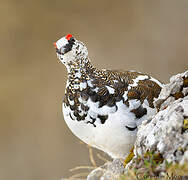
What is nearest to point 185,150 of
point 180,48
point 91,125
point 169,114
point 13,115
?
point 169,114

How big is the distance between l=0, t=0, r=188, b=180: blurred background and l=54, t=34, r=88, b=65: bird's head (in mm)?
1737

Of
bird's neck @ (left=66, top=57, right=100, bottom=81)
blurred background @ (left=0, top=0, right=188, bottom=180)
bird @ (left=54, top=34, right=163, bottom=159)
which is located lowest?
bird @ (left=54, top=34, right=163, bottom=159)

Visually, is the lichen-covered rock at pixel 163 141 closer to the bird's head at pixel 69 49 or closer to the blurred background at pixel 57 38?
the bird's head at pixel 69 49

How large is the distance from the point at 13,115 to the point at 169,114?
226 cm

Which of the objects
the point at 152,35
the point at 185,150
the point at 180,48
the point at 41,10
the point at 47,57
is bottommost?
the point at 185,150

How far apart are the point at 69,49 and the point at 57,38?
1816 mm

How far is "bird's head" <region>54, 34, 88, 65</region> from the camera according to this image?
0.91 m

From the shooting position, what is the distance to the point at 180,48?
8.73 ft

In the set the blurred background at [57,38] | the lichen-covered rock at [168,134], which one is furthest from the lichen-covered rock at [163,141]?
the blurred background at [57,38]

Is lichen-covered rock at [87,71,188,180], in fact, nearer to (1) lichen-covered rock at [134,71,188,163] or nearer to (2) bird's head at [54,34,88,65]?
(1) lichen-covered rock at [134,71,188,163]

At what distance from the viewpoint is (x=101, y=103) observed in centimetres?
90

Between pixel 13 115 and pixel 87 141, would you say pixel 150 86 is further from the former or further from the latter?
pixel 13 115

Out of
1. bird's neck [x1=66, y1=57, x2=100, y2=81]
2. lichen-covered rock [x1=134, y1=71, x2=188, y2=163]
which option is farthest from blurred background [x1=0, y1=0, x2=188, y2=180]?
lichen-covered rock [x1=134, y1=71, x2=188, y2=163]

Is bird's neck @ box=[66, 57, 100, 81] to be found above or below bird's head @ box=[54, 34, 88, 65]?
below
